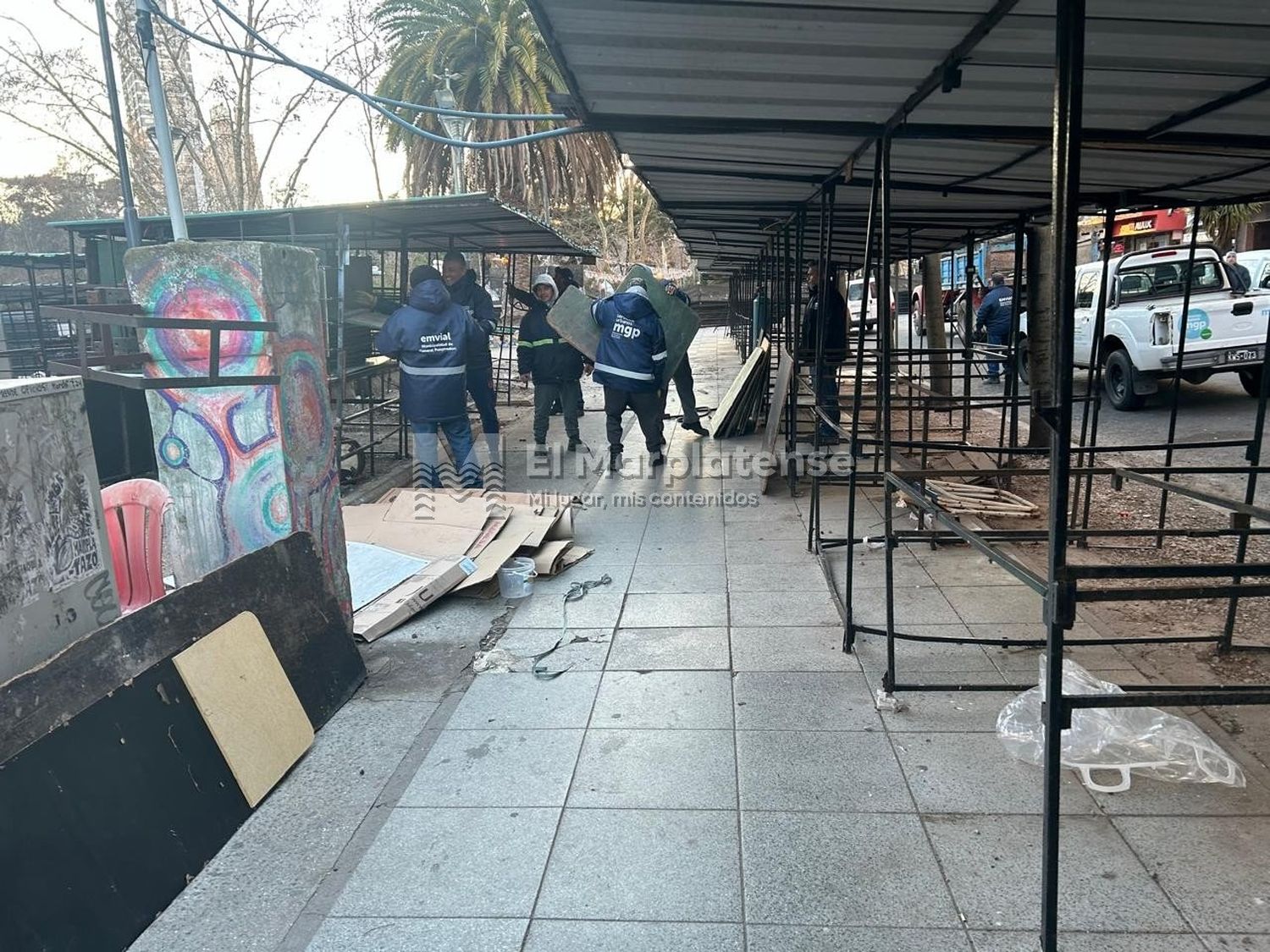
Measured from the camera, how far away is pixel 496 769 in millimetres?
3152

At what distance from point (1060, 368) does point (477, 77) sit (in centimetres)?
1968

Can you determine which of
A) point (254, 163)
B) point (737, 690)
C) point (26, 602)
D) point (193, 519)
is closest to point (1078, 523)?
point (737, 690)

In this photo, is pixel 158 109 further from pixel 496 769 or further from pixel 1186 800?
pixel 1186 800

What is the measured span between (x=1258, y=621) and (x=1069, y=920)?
118 inches

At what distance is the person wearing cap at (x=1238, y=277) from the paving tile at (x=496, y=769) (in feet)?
37.3

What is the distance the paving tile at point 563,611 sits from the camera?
4605mm

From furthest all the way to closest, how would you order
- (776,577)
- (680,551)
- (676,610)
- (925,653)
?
(680,551), (776,577), (676,610), (925,653)

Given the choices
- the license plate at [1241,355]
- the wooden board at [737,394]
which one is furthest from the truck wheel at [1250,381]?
the wooden board at [737,394]

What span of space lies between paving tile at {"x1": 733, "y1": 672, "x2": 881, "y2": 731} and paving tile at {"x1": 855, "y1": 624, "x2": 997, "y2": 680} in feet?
0.75

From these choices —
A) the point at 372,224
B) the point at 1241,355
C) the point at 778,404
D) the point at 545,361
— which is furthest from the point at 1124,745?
the point at 1241,355

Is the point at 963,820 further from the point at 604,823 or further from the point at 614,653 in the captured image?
the point at 614,653

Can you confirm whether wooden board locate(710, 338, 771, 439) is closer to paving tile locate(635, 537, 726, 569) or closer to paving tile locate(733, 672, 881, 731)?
paving tile locate(635, 537, 726, 569)

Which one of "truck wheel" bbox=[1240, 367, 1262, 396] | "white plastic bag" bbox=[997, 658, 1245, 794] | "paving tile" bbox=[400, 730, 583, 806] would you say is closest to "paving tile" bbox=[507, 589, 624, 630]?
"paving tile" bbox=[400, 730, 583, 806]

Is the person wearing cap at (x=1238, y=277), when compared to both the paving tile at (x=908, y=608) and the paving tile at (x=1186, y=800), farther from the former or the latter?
the paving tile at (x=1186, y=800)
